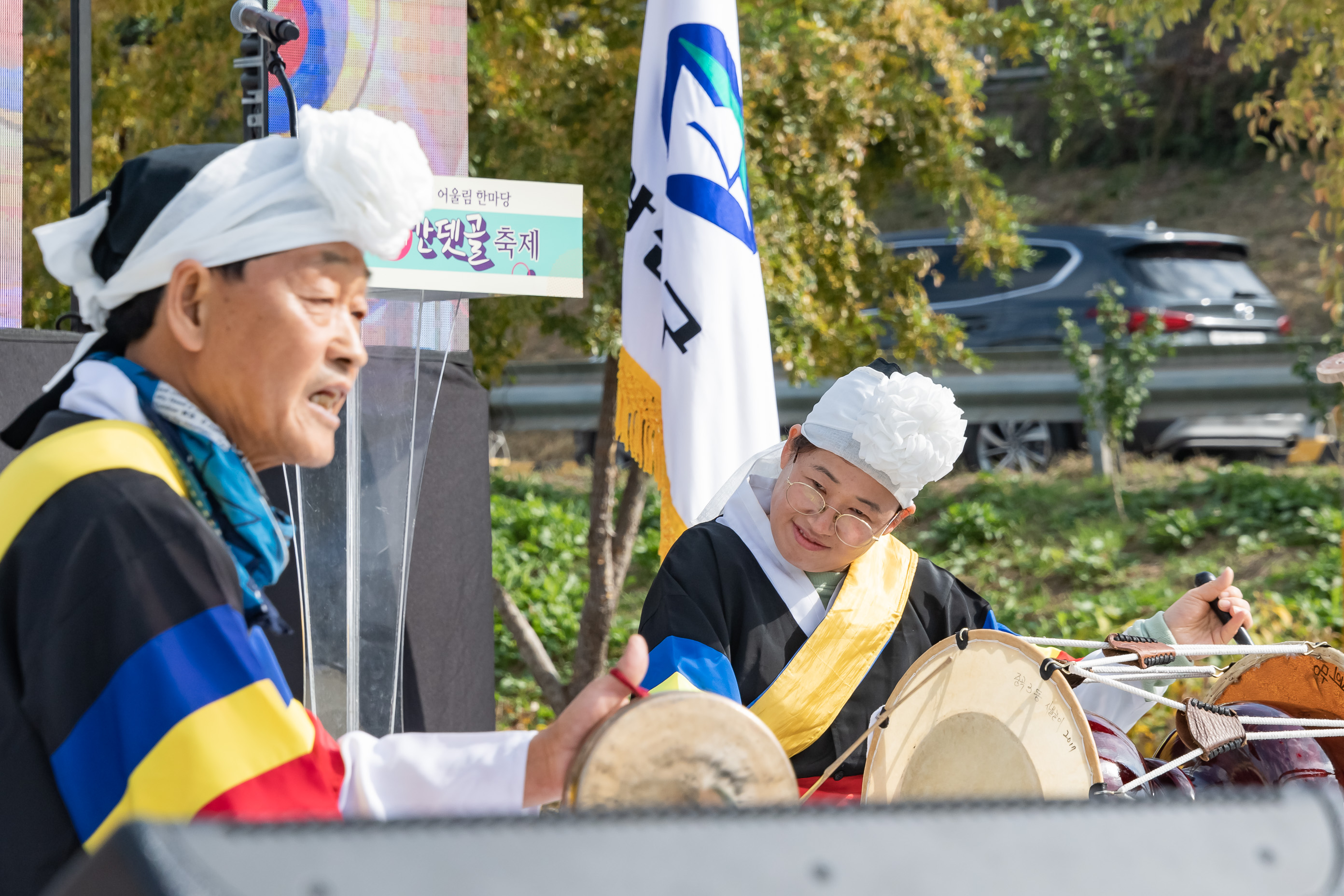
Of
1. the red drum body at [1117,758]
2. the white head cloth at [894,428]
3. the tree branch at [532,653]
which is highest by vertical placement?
the white head cloth at [894,428]

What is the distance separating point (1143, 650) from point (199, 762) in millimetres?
1834

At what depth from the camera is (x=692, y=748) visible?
1285 mm

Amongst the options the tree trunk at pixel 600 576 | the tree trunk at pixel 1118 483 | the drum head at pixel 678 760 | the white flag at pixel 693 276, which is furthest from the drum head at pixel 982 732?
the tree trunk at pixel 1118 483

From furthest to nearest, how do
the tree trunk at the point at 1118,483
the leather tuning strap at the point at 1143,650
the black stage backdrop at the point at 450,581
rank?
1. the tree trunk at the point at 1118,483
2. the black stage backdrop at the point at 450,581
3. the leather tuning strap at the point at 1143,650

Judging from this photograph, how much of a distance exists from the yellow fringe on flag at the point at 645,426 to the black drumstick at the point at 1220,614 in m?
1.64

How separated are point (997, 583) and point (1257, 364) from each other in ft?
9.11

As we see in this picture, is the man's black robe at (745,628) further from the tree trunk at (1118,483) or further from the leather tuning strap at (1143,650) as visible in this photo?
the tree trunk at (1118,483)

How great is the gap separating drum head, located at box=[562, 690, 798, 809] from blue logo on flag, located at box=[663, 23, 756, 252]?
9.58 ft

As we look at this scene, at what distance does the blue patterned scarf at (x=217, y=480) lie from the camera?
4.38 feet

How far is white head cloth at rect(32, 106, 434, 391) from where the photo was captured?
4.40 feet

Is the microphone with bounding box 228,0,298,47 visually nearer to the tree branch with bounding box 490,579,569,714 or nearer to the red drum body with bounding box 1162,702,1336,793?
the red drum body with bounding box 1162,702,1336,793

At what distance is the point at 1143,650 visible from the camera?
2.44 m

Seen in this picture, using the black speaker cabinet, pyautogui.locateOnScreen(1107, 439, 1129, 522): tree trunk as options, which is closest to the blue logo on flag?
the black speaker cabinet

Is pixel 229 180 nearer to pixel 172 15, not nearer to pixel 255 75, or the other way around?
pixel 255 75
